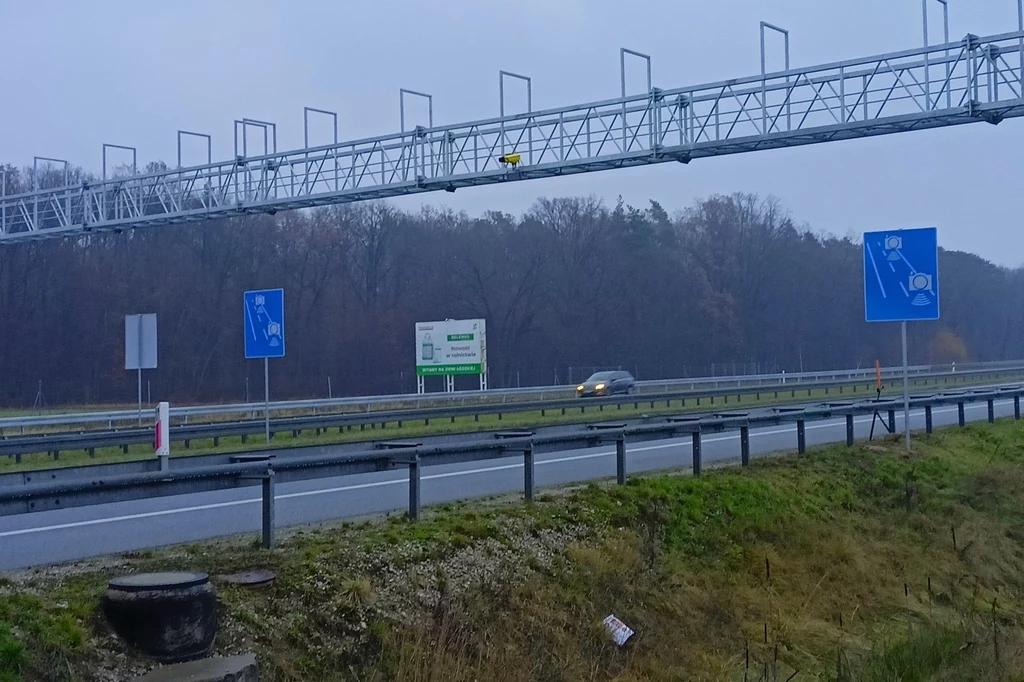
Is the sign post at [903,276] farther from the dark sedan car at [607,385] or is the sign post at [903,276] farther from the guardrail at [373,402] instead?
the dark sedan car at [607,385]

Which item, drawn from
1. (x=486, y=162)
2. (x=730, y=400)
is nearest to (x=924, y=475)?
(x=486, y=162)

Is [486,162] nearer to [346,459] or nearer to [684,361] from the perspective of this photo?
[346,459]

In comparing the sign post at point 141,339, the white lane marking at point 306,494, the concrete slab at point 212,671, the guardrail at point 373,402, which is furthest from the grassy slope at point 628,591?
the guardrail at point 373,402

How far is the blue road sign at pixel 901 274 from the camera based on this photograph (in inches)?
757

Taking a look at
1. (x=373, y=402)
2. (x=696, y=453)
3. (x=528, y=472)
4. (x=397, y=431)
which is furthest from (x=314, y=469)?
(x=373, y=402)

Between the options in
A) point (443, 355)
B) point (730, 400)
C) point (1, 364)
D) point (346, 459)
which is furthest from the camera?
point (1, 364)

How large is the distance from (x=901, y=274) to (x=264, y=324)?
458 inches

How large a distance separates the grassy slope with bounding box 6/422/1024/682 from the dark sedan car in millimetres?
35889

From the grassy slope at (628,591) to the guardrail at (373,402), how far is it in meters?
19.6

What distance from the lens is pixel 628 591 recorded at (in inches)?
407

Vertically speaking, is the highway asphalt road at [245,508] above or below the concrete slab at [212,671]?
above

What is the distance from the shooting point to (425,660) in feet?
25.5

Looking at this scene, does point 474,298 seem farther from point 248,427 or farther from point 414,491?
point 414,491

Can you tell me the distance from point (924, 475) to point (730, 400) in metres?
27.6
